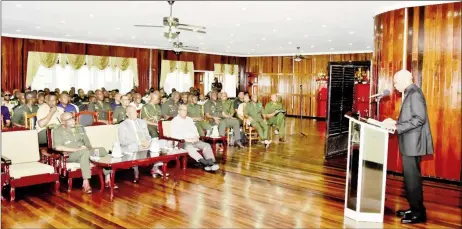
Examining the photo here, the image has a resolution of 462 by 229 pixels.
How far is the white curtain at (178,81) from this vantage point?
19062 mm

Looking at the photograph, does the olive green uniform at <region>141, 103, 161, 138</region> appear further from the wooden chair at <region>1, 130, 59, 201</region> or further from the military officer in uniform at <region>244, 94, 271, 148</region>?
the wooden chair at <region>1, 130, 59, 201</region>

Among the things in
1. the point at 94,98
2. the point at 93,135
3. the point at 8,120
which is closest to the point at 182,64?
the point at 94,98

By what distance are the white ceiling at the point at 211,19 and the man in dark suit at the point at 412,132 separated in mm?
2918

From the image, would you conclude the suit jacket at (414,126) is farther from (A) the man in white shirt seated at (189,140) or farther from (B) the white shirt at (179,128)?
(B) the white shirt at (179,128)

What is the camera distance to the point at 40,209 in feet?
16.6

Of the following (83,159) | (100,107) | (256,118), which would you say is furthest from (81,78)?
(83,159)

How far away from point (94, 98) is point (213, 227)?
→ 6.66 m

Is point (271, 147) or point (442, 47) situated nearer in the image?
point (442, 47)

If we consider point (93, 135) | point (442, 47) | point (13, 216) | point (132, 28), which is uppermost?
point (132, 28)

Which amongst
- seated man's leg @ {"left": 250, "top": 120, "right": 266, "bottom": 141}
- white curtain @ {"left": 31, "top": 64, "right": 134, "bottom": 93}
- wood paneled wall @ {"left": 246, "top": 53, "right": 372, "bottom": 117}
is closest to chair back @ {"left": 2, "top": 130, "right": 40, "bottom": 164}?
seated man's leg @ {"left": 250, "top": 120, "right": 266, "bottom": 141}

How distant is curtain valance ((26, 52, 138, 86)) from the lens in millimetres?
14508

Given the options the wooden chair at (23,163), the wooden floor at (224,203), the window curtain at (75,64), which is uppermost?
the window curtain at (75,64)

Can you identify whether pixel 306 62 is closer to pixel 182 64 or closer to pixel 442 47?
pixel 182 64

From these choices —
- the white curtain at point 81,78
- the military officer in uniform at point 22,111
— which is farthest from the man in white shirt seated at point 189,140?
the white curtain at point 81,78
